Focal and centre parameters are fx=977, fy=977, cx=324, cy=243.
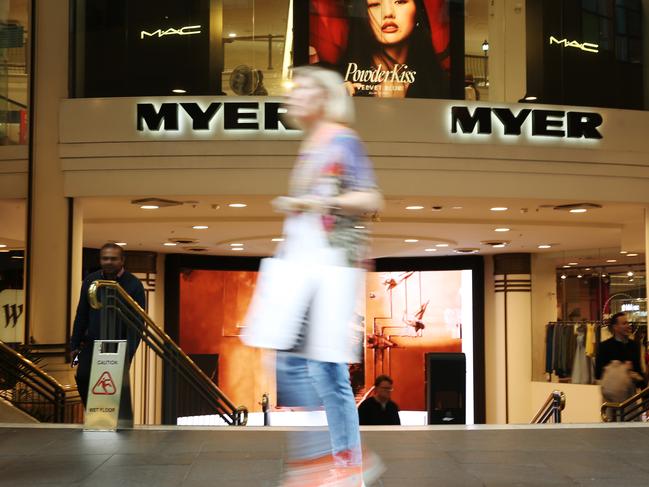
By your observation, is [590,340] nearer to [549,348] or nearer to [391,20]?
[549,348]

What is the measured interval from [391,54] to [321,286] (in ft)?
30.0

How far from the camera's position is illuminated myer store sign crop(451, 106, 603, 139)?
11359 mm

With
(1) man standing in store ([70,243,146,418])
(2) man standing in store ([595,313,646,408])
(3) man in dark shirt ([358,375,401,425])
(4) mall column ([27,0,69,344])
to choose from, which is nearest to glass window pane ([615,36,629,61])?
(2) man standing in store ([595,313,646,408])

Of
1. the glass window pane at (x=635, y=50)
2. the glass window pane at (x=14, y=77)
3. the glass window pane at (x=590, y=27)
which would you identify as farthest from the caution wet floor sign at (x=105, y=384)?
the glass window pane at (x=635, y=50)

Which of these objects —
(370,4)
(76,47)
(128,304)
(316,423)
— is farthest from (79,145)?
(316,423)

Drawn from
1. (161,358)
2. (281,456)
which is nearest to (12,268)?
(161,358)

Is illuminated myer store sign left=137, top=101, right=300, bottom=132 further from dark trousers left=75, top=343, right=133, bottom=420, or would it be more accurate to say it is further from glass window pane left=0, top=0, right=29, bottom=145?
dark trousers left=75, top=343, right=133, bottom=420

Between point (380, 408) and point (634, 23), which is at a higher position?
point (634, 23)

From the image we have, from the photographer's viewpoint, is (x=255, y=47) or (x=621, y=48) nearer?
(x=255, y=47)

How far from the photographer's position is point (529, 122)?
38.0ft

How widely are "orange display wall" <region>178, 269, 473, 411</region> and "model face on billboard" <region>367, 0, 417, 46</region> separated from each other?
10375mm

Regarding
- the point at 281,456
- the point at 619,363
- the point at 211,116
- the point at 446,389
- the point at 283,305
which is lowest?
the point at 446,389

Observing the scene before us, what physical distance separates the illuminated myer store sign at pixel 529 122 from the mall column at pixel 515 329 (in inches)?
339

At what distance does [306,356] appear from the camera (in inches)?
125
